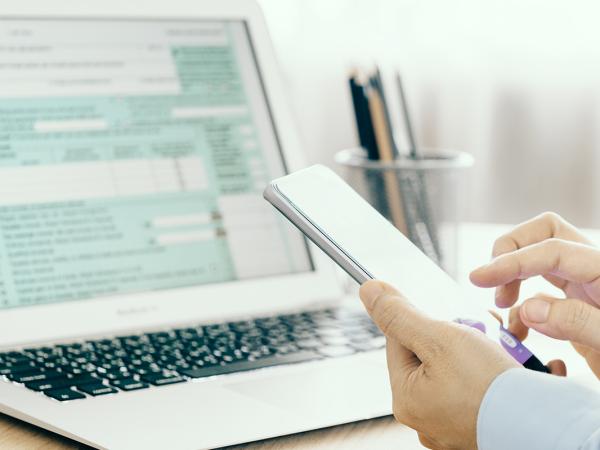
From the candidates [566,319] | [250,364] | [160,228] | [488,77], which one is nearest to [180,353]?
[250,364]

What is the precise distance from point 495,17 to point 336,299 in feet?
3.37

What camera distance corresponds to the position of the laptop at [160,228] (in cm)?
56

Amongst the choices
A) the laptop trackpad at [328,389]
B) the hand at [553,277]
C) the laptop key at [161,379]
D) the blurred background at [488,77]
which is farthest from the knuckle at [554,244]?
the blurred background at [488,77]

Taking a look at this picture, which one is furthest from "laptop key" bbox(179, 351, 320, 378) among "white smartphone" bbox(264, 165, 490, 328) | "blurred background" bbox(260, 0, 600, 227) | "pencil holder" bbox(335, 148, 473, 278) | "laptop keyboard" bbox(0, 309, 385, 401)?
"blurred background" bbox(260, 0, 600, 227)

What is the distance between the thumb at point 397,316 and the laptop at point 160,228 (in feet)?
0.27

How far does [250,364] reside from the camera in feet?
1.92

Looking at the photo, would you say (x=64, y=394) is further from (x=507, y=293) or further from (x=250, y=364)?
(x=507, y=293)

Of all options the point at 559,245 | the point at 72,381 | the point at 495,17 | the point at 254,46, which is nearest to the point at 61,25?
the point at 254,46

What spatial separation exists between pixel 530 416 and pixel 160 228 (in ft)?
1.35

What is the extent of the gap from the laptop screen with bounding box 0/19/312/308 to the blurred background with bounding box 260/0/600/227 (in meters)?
0.86

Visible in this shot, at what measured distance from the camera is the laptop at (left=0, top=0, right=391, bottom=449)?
1.85ft

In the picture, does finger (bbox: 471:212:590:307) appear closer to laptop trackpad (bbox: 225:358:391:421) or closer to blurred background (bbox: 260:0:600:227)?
laptop trackpad (bbox: 225:358:391:421)

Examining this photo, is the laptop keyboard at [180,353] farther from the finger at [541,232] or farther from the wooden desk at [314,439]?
the finger at [541,232]

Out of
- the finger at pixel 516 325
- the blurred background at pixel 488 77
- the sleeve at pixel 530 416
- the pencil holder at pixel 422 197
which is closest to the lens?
the sleeve at pixel 530 416
